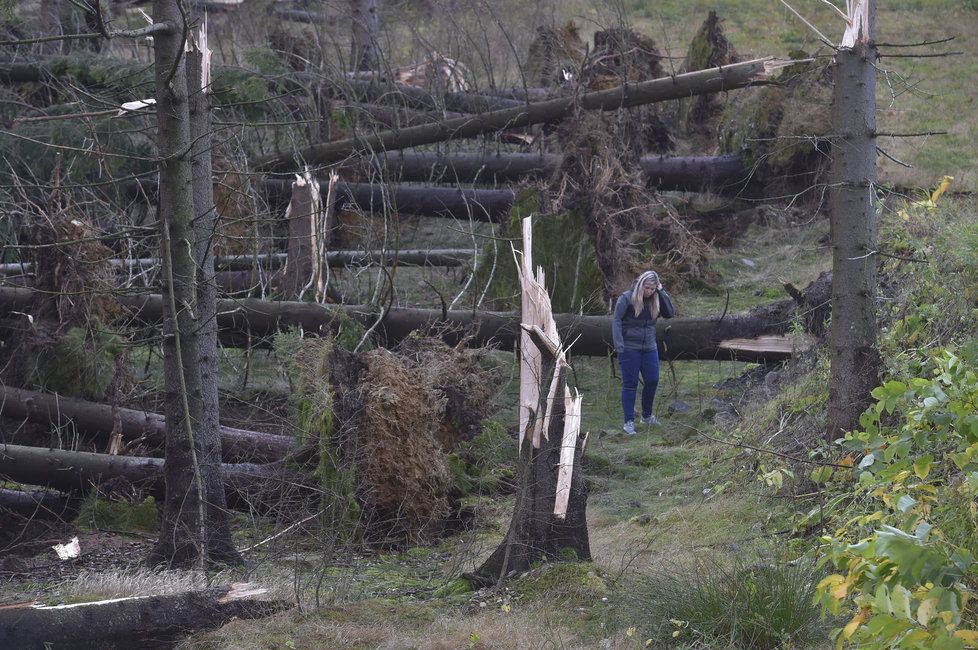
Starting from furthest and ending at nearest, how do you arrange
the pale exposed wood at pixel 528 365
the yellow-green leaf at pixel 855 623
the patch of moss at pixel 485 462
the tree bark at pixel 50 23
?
the tree bark at pixel 50 23
the patch of moss at pixel 485 462
the pale exposed wood at pixel 528 365
the yellow-green leaf at pixel 855 623

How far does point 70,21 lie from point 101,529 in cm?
1153

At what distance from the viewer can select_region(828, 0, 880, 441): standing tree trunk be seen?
6547 mm

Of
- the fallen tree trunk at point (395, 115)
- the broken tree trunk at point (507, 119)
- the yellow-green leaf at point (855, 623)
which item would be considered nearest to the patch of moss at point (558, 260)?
the broken tree trunk at point (507, 119)

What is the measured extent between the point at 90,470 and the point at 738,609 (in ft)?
19.1

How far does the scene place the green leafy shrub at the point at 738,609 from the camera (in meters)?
4.78

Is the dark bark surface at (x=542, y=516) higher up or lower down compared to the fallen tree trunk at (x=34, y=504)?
higher up

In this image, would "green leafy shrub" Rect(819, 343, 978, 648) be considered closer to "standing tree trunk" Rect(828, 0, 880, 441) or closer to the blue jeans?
"standing tree trunk" Rect(828, 0, 880, 441)

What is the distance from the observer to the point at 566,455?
642 cm

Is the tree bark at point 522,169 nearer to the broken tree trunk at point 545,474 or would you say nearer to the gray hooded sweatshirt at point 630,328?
the gray hooded sweatshirt at point 630,328

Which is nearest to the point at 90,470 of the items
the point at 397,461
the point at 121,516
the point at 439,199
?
the point at 121,516

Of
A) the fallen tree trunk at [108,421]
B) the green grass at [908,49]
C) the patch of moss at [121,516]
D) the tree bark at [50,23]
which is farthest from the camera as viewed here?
the green grass at [908,49]

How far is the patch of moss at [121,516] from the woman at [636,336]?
4.70 m

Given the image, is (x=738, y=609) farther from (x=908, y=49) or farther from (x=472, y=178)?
(x=908, y=49)

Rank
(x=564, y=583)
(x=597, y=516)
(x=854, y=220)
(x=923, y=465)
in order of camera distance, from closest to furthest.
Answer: (x=923, y=465)
(x=564, y=583)
(x=854, y=220)
(x=597, y=516)
